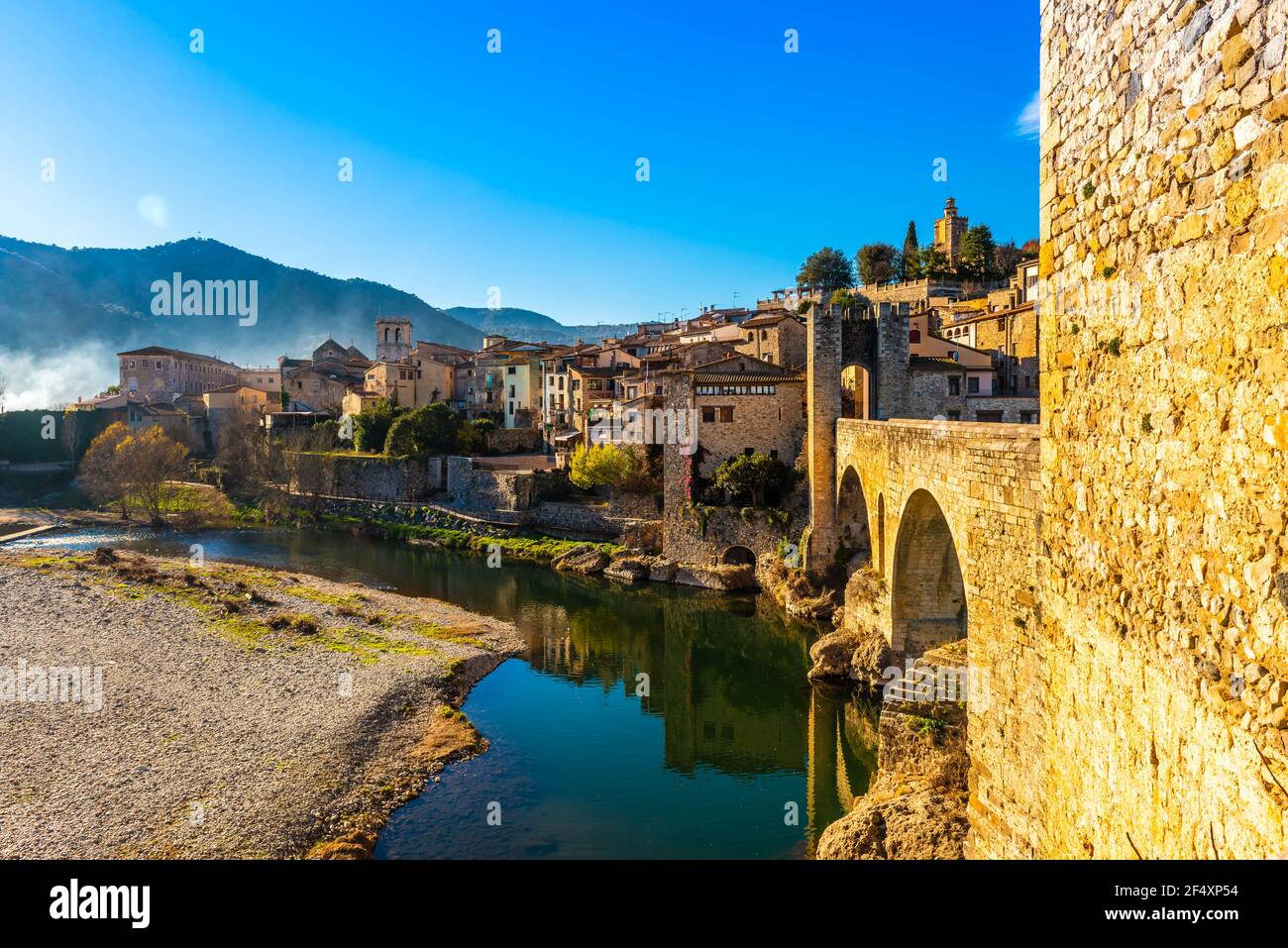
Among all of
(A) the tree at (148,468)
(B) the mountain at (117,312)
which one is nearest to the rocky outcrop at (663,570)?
(A) the tree at (148,468)

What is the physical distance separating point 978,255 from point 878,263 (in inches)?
409

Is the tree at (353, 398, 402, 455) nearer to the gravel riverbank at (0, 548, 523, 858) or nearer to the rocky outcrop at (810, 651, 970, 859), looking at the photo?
the gravel riverbank at (0, 548, 523, 858)

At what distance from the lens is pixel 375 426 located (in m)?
54.7

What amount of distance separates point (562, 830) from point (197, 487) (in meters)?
49.2

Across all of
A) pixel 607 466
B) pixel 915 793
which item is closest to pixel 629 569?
pixel 607 466

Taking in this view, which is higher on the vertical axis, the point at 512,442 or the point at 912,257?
the point at 912,257

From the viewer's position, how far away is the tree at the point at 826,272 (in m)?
70.6

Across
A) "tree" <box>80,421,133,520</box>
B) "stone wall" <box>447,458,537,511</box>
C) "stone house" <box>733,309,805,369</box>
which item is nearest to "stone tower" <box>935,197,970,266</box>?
"stone house" <box>733,309,805,369</box>

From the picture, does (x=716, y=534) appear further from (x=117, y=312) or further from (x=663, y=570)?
(x=117, y=312)

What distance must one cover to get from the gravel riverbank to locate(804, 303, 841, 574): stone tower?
1040 cm

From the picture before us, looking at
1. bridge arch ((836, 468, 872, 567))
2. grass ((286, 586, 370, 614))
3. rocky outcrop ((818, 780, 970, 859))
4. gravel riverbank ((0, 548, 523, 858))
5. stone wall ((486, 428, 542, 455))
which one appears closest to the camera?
rocky outcrop ((818, 780, 970, 859))

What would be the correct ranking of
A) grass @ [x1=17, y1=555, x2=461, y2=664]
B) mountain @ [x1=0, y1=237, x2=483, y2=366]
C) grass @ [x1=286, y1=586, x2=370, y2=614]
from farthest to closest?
1. mountain @ [x1=0, y1=237, x2=483, y2=366]
2. grass @ [x1=286, y1=586, x2=370, y2=614]
3. grass @ [x1=17, y1=555, x2=461, y2=664]

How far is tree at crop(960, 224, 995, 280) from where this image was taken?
203 feet

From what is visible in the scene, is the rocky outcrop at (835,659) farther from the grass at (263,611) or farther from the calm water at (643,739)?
the grass at (263,611)
